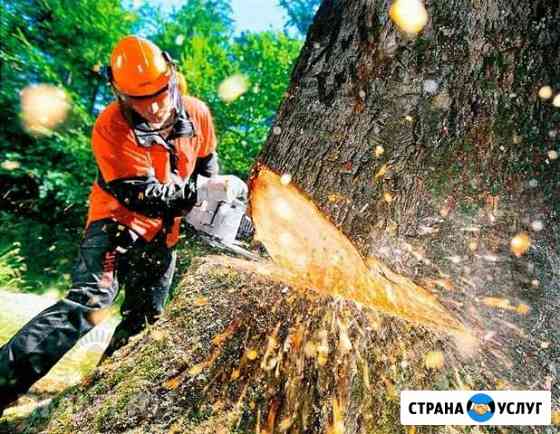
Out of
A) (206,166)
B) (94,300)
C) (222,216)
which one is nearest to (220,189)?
(222,216)

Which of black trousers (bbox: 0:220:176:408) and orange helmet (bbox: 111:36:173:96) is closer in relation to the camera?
black trousers (bbox: 0:220:176:408)

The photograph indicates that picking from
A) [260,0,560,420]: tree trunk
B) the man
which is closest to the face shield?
the man

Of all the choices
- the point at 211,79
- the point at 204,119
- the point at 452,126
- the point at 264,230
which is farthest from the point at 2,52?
the point at 452,126

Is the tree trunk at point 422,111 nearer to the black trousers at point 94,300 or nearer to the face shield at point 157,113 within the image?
the face shield at point 157,113

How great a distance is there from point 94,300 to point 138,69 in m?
1.26

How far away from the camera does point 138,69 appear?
6.60 feet

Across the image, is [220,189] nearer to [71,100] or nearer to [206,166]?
[206,166]

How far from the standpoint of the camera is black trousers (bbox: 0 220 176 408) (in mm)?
1745

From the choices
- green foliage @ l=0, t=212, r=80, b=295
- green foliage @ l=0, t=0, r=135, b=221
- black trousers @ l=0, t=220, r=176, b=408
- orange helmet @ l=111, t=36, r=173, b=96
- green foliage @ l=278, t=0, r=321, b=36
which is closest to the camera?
black trousers @ l=0, t=220, r=176, b=408

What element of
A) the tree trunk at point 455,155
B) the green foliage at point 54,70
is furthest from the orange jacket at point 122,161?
the green foliage at point 54,70

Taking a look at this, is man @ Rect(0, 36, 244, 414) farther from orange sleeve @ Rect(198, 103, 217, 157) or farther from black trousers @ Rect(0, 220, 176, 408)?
orange sleeve @ Rect(198, 103, 217, 157)

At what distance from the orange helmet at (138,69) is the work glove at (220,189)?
0.58 metres

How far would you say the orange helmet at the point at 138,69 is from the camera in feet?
6.61

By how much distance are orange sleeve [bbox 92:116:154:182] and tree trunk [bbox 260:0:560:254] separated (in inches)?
42.7
